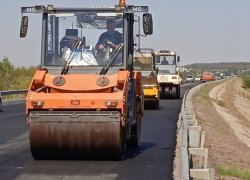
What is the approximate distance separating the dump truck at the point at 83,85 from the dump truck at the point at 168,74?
92.5ft

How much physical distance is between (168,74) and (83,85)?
98.2ft

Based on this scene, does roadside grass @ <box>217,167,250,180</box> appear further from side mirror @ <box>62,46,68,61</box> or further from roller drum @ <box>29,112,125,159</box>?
side mirror @ <box>62,46,68,61</box>

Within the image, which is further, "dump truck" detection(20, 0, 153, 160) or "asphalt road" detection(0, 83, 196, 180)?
"dump truck" detection(20, 0, 153, 160)

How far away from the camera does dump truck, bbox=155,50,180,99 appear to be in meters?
40.5

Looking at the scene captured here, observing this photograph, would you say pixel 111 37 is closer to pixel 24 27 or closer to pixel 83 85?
pixel 83 85

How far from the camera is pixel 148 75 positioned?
30422 mm

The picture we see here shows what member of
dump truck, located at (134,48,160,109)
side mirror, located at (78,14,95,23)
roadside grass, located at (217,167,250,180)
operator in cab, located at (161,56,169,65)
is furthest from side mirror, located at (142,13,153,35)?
operator in cab, located at (161,56,169,65)

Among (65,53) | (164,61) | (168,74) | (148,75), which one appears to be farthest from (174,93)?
(65,53)

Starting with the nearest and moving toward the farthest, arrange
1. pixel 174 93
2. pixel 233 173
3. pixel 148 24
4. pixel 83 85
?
pixel 83 85
pixel 148 24
pixel 233 173
pixel 174 93

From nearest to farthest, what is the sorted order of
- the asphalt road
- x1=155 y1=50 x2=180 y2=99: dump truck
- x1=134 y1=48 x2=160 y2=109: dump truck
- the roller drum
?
the asphalt road, the roller drum, x1=134 y1=48 x2=160 y2=109: dump truck, x1=155 y1=50 x2=180 y2=99: dump truck

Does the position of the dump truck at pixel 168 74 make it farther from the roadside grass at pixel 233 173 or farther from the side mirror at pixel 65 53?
the side mirror at pixel 65 53

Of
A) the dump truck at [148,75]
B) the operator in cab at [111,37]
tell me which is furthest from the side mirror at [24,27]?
the dump truck at [148,75]

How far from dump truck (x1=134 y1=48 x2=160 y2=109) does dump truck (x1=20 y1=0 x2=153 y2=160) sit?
55.4 feet

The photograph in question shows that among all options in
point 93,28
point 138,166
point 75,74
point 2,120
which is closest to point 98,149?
point 138,166
